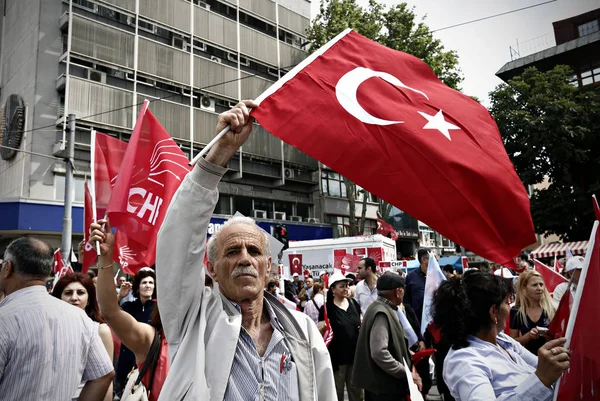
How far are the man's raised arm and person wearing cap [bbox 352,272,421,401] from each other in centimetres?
318

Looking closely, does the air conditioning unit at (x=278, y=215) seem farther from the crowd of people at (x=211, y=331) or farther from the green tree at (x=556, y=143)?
the crowd of people at (x=211, y=331)

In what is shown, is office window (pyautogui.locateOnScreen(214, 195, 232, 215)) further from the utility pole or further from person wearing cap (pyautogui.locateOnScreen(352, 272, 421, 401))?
person wearing cap (pyautogui.locateOnScreen(352, 272, 421, 401))

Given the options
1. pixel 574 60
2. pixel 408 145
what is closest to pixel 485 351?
pixel 408 145

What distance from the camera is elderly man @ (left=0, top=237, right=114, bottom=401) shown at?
2.75 meters

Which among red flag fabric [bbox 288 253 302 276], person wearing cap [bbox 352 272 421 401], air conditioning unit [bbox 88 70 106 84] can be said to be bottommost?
person wearing cap [bbox 352 272 421 401]

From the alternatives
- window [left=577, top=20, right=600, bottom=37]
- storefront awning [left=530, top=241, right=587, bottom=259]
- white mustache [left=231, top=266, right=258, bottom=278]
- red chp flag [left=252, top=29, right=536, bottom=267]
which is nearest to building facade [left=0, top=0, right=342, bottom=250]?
storefront awning [left=530, top=241, right=587, bottom=259]

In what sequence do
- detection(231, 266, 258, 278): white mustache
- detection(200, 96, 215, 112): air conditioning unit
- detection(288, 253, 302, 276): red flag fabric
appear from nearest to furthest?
detection(231, 266, 258, 278): white mustache < detection(288, 253, 302, 276): red flag fabric < detection(200, 96, 215, 112): air conditioning unit

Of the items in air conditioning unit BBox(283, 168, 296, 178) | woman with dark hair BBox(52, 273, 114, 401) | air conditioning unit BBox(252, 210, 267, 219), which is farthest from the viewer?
air conditioning unit BBox(283, 168, 296, 178)

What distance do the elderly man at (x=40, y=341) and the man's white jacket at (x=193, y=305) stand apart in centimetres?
143

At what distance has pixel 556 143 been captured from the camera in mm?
25391

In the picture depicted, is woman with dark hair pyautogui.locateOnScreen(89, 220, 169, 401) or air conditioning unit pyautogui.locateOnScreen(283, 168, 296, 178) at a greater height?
air conditioning unit pyautogui.locateOnScreen(283, 168, 296, 178)

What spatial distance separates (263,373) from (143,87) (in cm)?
2381

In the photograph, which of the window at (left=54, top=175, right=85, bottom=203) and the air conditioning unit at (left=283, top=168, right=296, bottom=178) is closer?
the window at (left=54, top=175, right=85, bottom=203)

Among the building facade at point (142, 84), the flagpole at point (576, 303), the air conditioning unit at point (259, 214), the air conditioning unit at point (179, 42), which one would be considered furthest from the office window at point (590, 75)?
the flagpole at point (576, 303)
